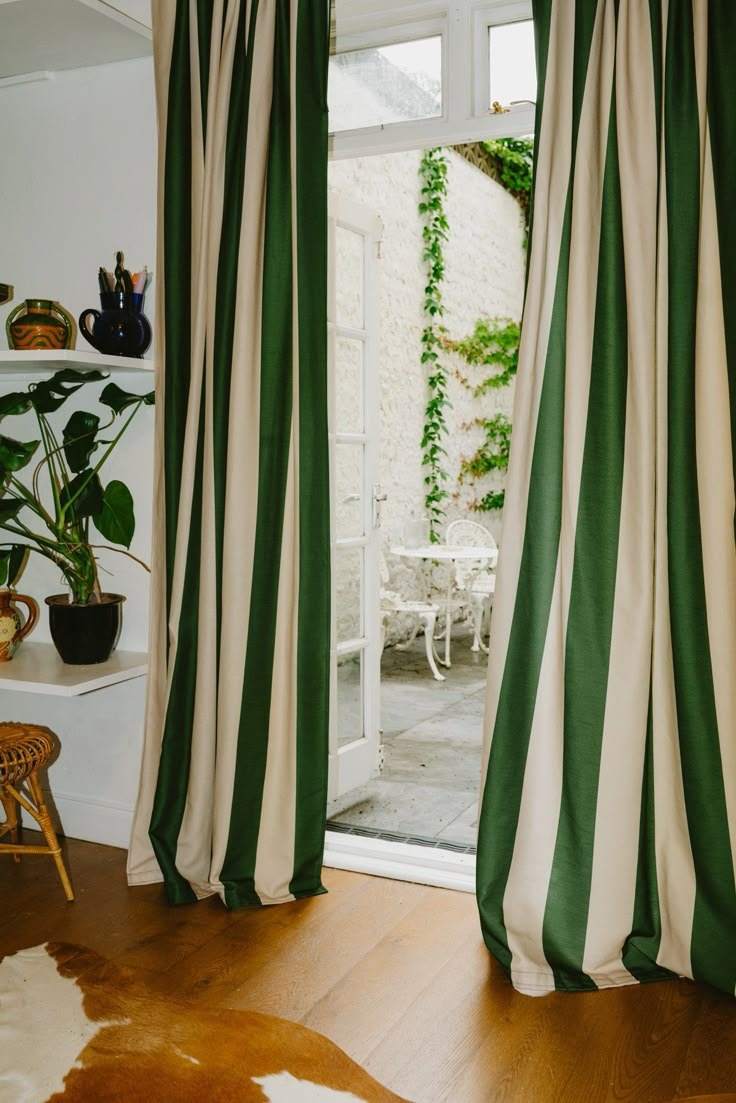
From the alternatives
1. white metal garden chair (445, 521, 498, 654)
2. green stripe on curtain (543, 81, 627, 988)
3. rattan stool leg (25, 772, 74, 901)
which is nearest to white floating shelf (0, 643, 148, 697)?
rattan stool leg (25, 772, 74, 901)

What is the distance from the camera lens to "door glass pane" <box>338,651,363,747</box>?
338cm

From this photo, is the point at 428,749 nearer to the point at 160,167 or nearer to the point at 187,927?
the point at 187,927

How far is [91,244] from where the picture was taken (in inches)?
115

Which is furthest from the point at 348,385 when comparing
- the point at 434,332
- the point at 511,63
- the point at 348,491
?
the point at 434,332

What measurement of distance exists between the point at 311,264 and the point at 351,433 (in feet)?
3.06

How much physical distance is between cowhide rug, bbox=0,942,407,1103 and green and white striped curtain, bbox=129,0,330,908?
508 millimetres

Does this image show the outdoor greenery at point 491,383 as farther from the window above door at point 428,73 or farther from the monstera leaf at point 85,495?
the monstera leaf at point 85,495

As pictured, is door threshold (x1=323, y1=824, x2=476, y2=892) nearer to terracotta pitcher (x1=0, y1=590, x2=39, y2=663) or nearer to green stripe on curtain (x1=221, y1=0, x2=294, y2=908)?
green stripe on curtain (x1=221, y1=0, x2=294, y2=908)

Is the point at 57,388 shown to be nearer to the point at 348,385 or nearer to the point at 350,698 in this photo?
the point at 348,385

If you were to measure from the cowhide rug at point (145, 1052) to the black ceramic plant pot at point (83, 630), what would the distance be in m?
0.89

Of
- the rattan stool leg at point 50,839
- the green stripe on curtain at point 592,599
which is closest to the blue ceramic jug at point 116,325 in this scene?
the rattan stool leg at point 50,839

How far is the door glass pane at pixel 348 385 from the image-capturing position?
3.29m

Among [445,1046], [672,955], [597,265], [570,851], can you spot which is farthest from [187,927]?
[597,265]

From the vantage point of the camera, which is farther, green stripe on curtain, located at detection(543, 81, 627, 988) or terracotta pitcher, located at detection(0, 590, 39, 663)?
terracotta pitcher, located at detection(0, 590, 39, 663)
